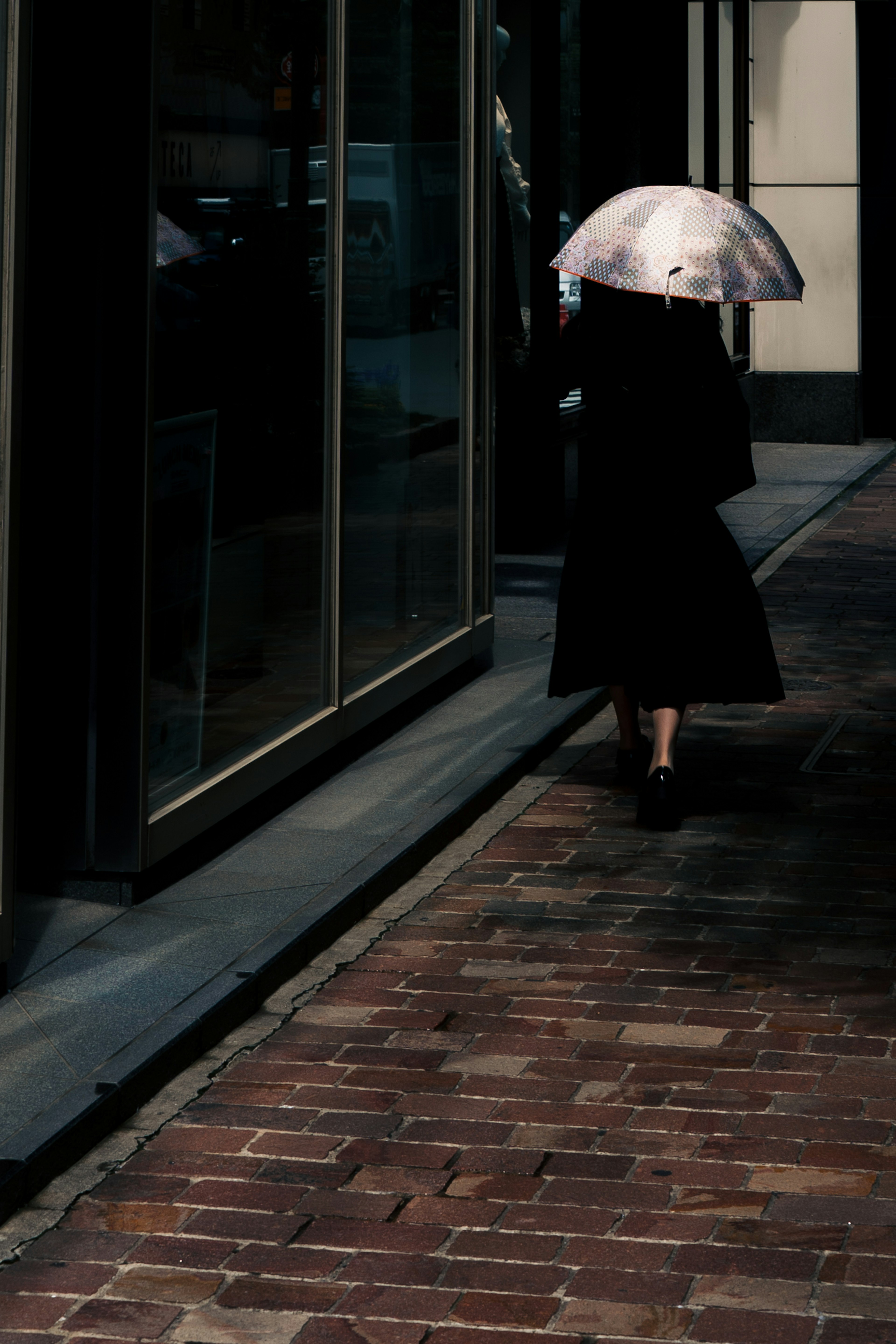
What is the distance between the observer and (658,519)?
6496mm

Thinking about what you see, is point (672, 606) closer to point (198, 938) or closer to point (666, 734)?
point (666, 734)

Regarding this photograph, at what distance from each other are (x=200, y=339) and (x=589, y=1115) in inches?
97.7

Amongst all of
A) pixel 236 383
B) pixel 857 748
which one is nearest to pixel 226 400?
pixel 236 383

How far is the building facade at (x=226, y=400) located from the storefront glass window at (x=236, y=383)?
0.01 metres

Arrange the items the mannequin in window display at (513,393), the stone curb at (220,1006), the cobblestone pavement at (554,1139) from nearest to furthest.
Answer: the cobblestone pavement at (554,1139), the stone curb at (220,1006), the mannequin in window display at (513,393)

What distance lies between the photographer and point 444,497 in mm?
8250

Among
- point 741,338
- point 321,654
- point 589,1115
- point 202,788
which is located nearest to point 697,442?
point 321,654

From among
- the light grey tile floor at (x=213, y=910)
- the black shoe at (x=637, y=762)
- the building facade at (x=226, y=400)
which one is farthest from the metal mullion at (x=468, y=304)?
the black shoe at (x=637, y=762)

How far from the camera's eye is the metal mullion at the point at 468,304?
27.0ft

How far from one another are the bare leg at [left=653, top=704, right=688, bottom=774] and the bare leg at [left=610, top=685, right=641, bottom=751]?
0.23m

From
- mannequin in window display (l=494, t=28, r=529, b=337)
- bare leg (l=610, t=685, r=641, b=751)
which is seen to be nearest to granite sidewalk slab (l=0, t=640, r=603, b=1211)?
bare leg (l=610, t=685, r=641, b=751)

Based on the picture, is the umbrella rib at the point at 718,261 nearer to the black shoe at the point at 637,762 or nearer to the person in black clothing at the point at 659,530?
the person in black clothing at the point at 659,530

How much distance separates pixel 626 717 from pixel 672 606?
0.55 m

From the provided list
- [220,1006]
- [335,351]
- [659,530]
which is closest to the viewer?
[220,1006]
